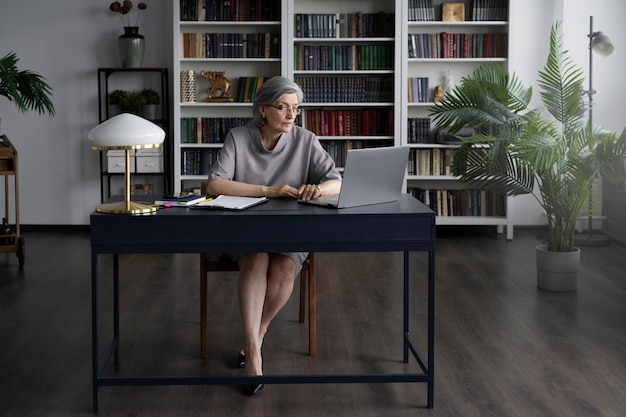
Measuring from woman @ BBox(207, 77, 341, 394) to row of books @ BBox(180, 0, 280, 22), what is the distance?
11.1 ft

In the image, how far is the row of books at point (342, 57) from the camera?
7117 millimetres

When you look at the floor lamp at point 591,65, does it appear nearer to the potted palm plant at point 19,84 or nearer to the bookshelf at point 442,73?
the bookshelf at point 442,73

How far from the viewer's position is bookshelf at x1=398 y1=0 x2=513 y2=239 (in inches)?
278

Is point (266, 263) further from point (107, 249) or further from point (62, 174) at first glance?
point (62, 174)

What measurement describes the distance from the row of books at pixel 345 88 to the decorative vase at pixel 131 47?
4.26 feet

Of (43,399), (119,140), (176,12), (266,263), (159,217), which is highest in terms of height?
(176,12)

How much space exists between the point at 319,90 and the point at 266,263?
3.77 meters

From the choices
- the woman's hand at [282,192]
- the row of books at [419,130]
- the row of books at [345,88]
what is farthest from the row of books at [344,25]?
the woman's hand at [282,192]

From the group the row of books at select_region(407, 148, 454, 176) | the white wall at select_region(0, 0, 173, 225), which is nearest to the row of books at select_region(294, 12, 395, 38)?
the row of books at select_region(407, 148, 454, 176)

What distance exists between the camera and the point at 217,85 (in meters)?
7.12

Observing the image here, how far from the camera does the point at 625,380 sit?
11.6 ft

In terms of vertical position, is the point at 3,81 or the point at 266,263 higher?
the point at 3,81

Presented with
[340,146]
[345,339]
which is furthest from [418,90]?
[345,339]

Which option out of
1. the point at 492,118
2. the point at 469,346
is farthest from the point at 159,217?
the point at 492,118
